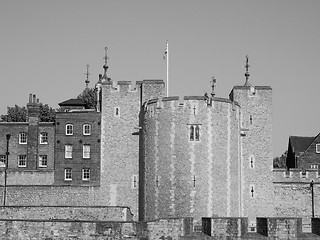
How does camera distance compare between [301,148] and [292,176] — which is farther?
[301,148]

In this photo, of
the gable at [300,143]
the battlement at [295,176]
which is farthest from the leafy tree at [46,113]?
the battlement at [295,176]

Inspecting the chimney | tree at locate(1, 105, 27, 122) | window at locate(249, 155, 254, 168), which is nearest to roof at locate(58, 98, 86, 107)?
tree at locate(1, 105, 27, 122)

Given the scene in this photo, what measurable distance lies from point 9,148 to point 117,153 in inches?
345

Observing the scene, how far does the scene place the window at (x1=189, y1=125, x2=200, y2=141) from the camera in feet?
120

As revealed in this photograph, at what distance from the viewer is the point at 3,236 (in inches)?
832

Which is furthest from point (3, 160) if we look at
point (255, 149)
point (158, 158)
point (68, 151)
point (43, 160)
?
point (255, 149)

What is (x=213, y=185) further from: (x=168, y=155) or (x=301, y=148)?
(x=301, y=148)

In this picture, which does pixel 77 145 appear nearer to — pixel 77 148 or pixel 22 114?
pixel 77 148

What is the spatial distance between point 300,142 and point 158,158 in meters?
27.7

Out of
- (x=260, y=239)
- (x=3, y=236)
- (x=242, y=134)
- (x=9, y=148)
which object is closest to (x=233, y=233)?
(x=260, y=239)

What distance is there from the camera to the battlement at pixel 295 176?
41.6 m

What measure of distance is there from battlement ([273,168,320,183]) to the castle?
0.07 metres

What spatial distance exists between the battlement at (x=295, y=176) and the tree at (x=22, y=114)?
28.5 m

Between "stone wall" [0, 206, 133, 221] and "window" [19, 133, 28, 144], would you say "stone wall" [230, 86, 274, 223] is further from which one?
"window" [19, 133, 28, 144]
